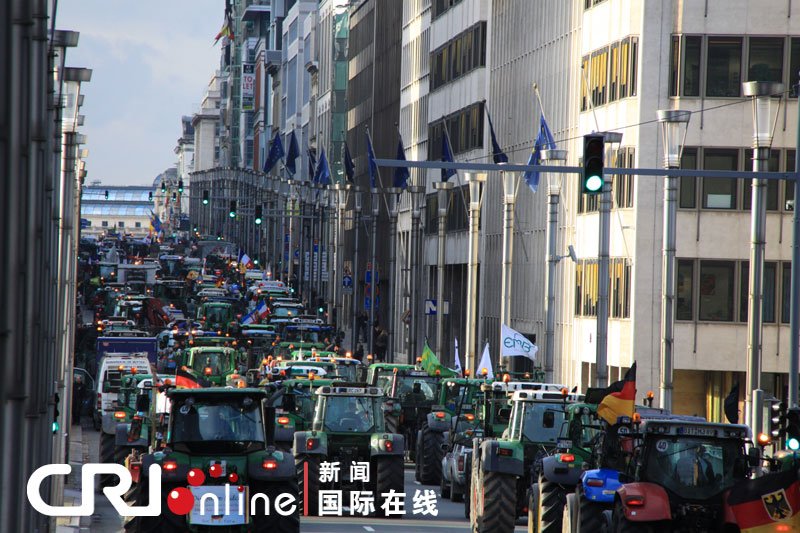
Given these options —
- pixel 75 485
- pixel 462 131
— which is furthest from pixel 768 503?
pixel 462 131

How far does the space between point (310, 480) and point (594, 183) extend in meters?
6.81

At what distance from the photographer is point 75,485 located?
1315 inches

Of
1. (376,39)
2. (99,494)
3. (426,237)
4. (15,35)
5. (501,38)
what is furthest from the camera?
(376,39)

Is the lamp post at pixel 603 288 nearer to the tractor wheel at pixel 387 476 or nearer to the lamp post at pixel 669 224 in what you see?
the lamp post at pixel 669 224

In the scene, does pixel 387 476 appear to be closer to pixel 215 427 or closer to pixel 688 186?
pixel 215 427

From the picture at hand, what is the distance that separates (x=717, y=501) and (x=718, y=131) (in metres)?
34.5

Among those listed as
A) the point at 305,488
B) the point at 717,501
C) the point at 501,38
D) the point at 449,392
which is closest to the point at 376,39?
the point at 501,38

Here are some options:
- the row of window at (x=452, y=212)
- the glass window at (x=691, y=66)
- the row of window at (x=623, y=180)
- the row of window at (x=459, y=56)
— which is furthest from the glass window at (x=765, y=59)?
the row of window at (x=459, y=56)

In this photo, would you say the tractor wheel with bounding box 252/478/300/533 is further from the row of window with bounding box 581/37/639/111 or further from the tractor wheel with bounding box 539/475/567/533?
the row of window with bounding box 581/37/639/111

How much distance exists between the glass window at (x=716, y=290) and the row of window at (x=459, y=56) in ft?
90.5

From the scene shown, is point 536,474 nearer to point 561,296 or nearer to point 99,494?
point 99,494

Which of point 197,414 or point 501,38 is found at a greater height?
point 501,38

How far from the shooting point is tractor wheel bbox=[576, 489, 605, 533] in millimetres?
18703

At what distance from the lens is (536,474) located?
76.4ft
